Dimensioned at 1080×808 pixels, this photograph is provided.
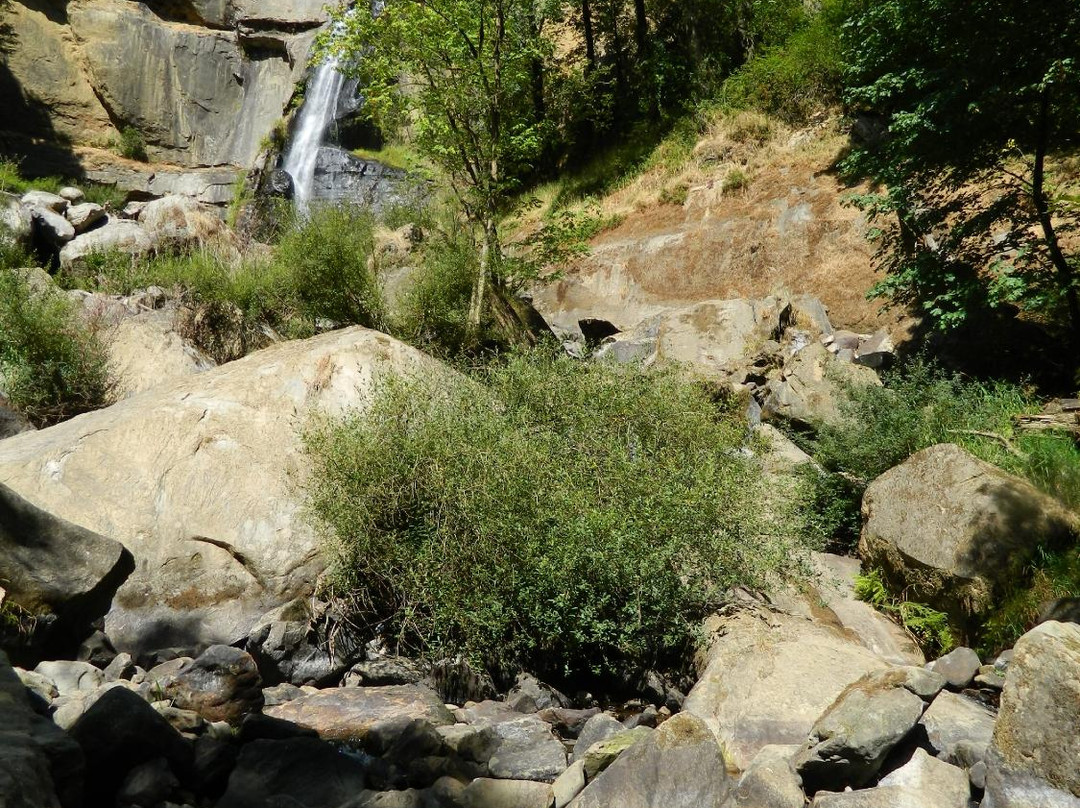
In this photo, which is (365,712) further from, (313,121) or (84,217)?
(313,121)

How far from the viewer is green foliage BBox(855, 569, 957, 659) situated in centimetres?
727

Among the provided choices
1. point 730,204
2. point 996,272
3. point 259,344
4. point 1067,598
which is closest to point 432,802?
point 1067,598

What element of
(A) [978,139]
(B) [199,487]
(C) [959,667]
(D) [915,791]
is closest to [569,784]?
(D) [915,791]

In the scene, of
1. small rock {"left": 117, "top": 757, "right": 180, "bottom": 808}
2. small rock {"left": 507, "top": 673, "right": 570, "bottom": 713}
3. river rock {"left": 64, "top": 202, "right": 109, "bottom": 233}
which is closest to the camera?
small rock {"left": 117, "top": 757, "right": 180, "bottom": 808}

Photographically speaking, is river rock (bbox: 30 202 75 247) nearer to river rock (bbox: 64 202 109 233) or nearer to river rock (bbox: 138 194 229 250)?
river rock (bbox: 64 202 109 233)

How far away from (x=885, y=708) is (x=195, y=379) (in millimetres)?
7668

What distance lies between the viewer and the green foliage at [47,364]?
416 inches

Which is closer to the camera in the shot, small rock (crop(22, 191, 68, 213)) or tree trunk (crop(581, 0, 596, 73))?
small rock (crop(22, 191, 68, 213))

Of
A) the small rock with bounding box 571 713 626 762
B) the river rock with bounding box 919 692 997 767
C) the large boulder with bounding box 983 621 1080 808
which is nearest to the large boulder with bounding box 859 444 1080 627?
the river rock with bounding box 919 692 997 767

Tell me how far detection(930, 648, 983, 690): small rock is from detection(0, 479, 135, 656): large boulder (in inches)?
264

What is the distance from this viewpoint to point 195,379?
9.41 meters

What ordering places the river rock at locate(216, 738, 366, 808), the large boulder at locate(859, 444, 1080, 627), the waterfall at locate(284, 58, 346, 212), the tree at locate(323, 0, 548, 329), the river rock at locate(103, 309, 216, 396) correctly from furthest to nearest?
1. the waterfall at locate(284, 58, 346, 212)
2. the tree at locate(323, 0, 548, 329)
3. the river rock at locate(103, 309, 216, 396)
4. the large boulder at locate(859, 444, 1080, 627)
5. the river rock at locate(216, 738, 366, 808)

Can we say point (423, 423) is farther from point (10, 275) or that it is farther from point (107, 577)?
point (10, 275)

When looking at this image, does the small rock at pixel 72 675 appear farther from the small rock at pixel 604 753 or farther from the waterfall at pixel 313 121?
the waterfall at pixel 313 121
